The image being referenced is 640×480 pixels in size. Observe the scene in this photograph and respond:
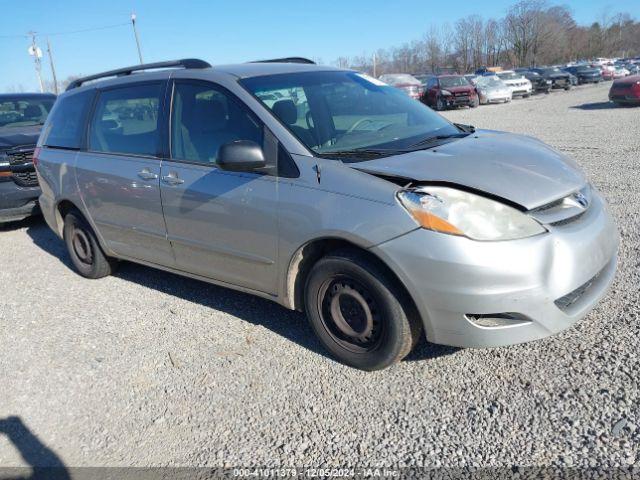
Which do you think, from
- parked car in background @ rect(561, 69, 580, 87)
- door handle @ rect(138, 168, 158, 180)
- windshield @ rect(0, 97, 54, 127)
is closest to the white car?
parked car in background @ rect(561, 69, 580, 87)

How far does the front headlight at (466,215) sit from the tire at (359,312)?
423 millimetres

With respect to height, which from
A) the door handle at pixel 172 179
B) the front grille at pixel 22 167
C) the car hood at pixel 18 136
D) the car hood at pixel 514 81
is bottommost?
the car hood at pixel 514 81

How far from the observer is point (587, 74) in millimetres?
38438

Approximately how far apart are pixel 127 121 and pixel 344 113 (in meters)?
1.91

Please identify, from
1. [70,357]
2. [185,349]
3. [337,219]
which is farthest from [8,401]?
[337,219]

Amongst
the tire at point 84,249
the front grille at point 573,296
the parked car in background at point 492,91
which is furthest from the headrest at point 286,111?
the parked car in background at point 492,91

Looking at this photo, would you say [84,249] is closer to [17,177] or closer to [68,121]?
[68,121]

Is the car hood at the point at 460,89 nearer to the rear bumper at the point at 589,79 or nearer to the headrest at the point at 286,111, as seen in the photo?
the rear bumper at the point at 589,79

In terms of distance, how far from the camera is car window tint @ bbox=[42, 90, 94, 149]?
4730mm

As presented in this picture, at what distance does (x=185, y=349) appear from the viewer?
11.7 feet

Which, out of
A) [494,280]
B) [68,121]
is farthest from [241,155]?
[68,121]

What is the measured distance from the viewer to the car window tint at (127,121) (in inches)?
156

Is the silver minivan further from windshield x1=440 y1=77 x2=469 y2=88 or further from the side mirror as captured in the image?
windshield x1=440 y1=77 x2=469 y2=88

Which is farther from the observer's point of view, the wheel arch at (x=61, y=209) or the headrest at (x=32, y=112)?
the headrest at (x=32, y=112)
